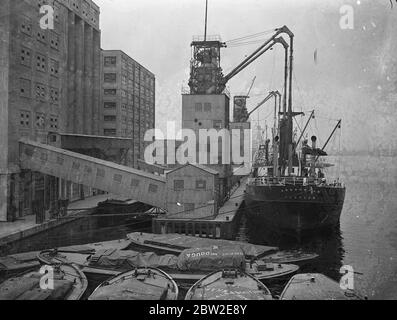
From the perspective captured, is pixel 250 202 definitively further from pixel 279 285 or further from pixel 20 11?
pixel 20 11

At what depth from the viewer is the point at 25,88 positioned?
39.4 m

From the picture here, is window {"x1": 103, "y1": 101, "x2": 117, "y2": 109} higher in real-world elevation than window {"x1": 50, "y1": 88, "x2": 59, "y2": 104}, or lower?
higher

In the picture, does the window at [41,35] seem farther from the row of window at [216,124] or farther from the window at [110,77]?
the window at [110,77]

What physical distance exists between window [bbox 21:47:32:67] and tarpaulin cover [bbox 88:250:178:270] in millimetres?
23389

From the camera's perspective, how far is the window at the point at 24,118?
3891 cm

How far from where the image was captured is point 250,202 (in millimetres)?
49562

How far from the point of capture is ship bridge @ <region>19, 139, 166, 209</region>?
37.9 m

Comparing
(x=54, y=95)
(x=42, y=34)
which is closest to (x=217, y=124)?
(x=54, y=95)

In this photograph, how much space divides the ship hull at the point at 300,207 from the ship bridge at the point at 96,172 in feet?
36.7

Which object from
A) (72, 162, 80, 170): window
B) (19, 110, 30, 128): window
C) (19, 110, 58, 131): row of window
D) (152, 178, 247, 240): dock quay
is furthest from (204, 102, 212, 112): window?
(19, 110, 30, 128): window

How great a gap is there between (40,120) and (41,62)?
6072 mm

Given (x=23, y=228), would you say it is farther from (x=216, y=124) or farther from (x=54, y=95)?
(x=216, y=124)

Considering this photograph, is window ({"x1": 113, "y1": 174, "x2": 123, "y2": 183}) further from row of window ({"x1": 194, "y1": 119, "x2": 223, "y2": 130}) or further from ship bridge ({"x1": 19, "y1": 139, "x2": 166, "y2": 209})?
row of window ({"x1": 194, "y1": 119, "x2": 223, "y2": 130})
